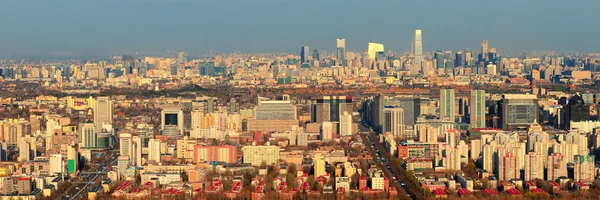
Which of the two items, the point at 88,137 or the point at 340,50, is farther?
the point at 340,50

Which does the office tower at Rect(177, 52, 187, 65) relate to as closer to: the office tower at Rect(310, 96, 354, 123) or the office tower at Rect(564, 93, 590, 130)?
the office tower at Rect(310, 96, 354, 123)

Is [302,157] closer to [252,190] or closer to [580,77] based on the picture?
[252,190]

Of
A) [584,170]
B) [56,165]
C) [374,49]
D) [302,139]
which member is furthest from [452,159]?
[374,49]

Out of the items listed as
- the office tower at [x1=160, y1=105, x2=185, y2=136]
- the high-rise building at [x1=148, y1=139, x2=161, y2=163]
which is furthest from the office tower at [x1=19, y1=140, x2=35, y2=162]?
the office tower at [x1=160, y1=105, x2=185, y2=136]

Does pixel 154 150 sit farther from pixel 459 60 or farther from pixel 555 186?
pixel 459 60

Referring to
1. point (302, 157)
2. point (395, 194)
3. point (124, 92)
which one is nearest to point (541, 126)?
point (302, 157)

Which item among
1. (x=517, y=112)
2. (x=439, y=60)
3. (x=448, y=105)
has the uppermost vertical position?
(x=439, y=60)

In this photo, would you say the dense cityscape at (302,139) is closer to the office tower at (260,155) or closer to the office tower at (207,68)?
the office tower at (260,155)
